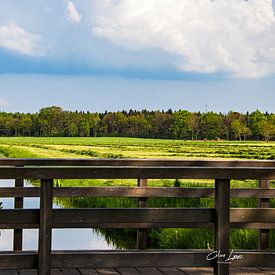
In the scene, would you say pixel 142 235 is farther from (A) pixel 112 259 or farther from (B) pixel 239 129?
(B) pixel 239 129

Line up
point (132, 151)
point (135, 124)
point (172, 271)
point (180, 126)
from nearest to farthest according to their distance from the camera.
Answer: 1. point (172, 271)
2. point (132, 151)
3. point (135, 124)
4. point (180, 126)

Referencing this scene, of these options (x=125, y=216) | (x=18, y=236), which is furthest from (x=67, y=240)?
(x=125, y=216)

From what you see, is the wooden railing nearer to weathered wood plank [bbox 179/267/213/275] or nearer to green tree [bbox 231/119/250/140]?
weathered wood plank [bbox 179/267/213/275]

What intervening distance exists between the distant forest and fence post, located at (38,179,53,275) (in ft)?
435

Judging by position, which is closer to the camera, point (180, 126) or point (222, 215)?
point (222, 215)

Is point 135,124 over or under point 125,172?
over

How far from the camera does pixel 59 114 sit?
14000 centimetres

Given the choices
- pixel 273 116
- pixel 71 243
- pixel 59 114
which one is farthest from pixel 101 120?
pixel 71 243

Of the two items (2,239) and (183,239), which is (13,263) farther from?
(2,239)

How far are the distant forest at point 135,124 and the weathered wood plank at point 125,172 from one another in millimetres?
132400

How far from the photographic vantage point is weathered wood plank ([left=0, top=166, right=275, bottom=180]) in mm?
4598

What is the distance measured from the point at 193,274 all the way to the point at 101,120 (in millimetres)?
136805

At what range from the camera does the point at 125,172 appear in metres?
4.69

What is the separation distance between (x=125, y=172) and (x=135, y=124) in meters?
134
